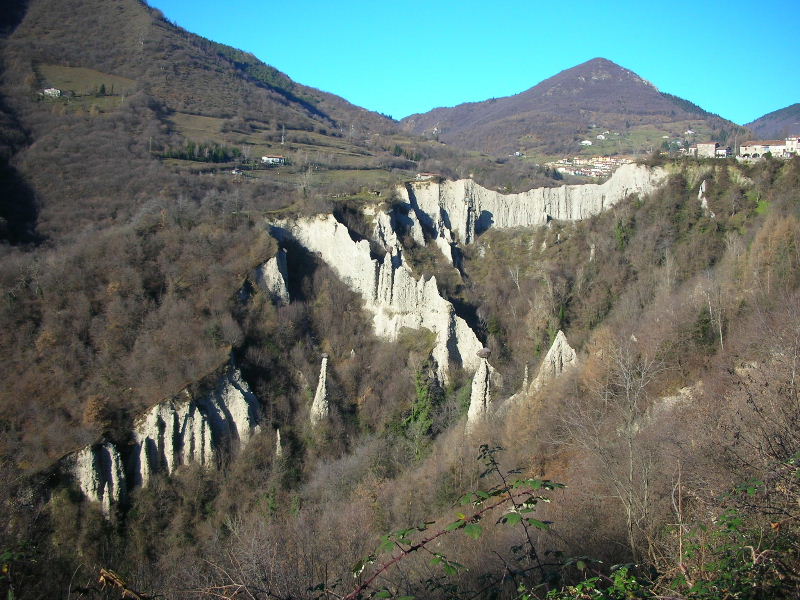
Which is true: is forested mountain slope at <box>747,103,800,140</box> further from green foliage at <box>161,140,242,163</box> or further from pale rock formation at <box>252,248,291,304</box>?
pale rock formation at <box>252,248,291,304</box>

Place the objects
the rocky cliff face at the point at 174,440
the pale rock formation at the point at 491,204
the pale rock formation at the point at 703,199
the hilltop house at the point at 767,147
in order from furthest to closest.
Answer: the hilltop house at the point at 767,147 → the pale rock formation at the point at 491,204 → the pale rock formation at the point at 703,199 → the rocky cliff face at the point at 174,440

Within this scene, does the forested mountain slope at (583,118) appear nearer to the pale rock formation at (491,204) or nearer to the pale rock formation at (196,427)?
the pale rock formation at (491,204)

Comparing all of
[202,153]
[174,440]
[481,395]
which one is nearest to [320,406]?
[174,440]

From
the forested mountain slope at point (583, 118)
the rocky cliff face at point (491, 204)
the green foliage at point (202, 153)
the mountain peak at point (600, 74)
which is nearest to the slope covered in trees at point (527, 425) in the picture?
the rocky cliff face at point (491, 204)

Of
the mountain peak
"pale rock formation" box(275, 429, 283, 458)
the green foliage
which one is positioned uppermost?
the mountain peak

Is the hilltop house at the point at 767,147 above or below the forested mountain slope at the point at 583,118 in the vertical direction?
below

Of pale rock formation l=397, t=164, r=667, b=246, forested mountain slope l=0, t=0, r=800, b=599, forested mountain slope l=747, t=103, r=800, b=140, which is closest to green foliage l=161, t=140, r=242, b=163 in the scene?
forested mountain slope l=0, t=0, r=800, b=599

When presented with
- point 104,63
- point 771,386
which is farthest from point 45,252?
point 104,63
